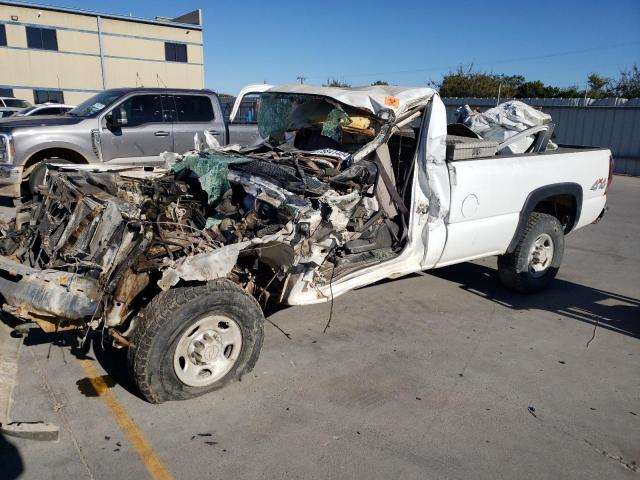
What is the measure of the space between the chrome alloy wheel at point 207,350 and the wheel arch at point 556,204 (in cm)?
316

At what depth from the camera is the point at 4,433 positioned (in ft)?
9.42

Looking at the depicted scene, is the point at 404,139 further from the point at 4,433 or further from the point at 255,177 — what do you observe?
the point at 4,433

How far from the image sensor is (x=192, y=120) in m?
8.86

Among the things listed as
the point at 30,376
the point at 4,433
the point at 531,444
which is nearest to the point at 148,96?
the point at 30,376

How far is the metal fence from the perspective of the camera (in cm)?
1694

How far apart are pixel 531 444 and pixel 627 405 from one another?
96 cm

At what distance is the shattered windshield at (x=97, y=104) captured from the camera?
8.22 meters

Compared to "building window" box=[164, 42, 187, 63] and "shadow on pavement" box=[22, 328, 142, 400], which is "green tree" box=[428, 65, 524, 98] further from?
"shadow on pavement" box=[22, 328, 142, 400]

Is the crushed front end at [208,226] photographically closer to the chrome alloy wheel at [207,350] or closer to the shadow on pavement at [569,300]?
the chrome alloy wheel at [207,350]

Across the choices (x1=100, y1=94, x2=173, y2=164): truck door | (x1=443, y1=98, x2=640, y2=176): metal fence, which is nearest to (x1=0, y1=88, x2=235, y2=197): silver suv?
(x1=100, y1=94, x2=173, y2=164): truck door

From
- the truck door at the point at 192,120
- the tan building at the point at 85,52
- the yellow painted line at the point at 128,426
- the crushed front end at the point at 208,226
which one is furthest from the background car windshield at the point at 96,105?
the tan building at the point at 85,52

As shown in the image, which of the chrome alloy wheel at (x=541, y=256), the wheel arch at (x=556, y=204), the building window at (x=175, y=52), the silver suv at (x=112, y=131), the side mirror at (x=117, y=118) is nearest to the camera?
the wheel arch at (x=556, y=204)

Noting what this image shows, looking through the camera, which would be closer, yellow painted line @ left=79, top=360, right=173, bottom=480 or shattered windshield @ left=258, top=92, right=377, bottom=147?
yellow painted line @ left=79, top=360, right=173, bottom=480

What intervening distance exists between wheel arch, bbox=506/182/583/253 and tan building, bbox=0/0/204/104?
2979 centimetres
